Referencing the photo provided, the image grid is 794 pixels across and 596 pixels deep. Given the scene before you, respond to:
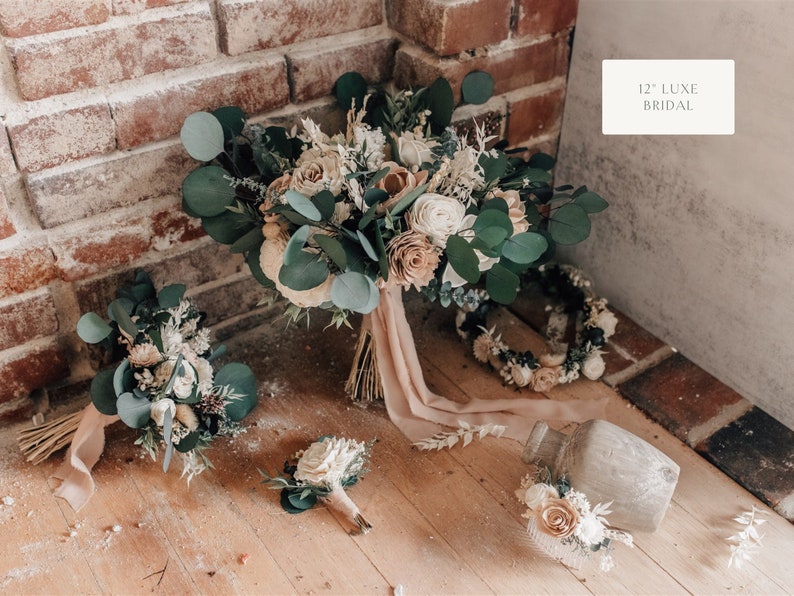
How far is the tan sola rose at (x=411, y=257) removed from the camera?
115 cm

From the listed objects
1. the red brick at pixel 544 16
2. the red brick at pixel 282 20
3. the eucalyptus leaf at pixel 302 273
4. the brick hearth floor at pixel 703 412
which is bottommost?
the brick hearth floor at pixel 703 412

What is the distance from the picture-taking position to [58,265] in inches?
50.7

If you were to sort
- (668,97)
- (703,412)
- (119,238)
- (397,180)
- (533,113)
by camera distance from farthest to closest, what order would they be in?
1. (533,113)
2. (703,412)
3. (119,238)
4. (397,180)
5. (668,97)

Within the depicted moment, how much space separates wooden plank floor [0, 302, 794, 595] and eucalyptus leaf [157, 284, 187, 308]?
0.85 feet

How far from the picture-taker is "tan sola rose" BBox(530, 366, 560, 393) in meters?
1.47

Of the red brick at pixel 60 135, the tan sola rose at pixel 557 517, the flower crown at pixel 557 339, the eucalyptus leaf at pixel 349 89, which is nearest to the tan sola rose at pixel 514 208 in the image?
the flower crown at pixel 557 339

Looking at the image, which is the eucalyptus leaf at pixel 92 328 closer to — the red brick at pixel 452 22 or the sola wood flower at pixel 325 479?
the sola wood flower at pixel 325 479

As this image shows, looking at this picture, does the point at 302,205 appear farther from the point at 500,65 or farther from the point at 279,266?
the point at 500,65

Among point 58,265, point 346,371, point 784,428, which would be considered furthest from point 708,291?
point 58,265

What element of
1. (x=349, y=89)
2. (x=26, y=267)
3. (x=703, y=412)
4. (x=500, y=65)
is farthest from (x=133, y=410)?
(x=703, y=412)

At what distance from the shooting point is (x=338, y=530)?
1.23 meters

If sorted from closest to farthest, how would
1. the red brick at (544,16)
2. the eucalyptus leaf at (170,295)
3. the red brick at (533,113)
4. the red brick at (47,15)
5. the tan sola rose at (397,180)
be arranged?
the red brick at (47,15)
the tan sola rose at (397,180)
the eucalyptus leaf at (170,295)
the red brick at (544,16)
the red brick at (533,113)

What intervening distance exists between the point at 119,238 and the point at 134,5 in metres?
0.38

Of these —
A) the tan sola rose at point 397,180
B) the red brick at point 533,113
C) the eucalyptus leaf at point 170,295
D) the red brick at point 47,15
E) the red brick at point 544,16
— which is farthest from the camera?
the red brick at point 533,113
